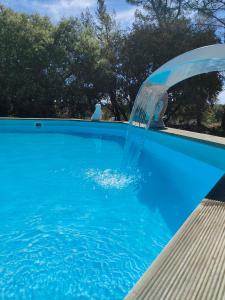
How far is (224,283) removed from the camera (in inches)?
50.8

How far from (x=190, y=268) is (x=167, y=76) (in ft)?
23.6

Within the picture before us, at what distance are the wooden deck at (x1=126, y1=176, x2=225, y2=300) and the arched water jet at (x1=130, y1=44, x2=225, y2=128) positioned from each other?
12.7 feet

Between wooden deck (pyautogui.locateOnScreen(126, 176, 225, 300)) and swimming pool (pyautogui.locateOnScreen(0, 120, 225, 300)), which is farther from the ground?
wooden deck (pyautogui.locateOnScreen(126, 176, 225, 300))

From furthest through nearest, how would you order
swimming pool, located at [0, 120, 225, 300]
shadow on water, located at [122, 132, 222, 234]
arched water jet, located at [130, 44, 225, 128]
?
arched water jet, located at [130, 44, 225, 128], shadow on water, located at [122, 132, 222, 234], swimming pool, located at [0, 120, 225, 300]

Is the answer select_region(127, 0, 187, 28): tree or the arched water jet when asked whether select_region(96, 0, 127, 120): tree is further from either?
the arched water jet

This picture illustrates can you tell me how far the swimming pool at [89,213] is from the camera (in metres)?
2.28

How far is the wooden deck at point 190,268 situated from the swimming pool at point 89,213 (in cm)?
73

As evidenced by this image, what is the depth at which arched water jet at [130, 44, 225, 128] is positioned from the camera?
5.57 metres

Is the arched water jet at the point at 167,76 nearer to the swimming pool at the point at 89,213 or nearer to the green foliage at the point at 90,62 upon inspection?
the swimming pool at the point at 89,213

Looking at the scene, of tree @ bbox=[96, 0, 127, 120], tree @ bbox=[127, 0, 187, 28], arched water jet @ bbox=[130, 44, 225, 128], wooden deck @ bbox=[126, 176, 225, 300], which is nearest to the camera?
wooden deck @ bbox=[126, 176, 225, 300]

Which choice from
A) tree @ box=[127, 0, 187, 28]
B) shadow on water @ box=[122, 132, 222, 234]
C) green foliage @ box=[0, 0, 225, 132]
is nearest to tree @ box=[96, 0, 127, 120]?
green foliage @ box=[0, 0, 225, 132]

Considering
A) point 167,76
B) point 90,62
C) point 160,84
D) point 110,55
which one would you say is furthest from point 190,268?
point 110,55

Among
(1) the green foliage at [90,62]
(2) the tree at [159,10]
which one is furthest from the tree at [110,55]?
(2) the tree at [159,10]

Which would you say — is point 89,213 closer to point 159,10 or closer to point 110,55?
point 110,55
